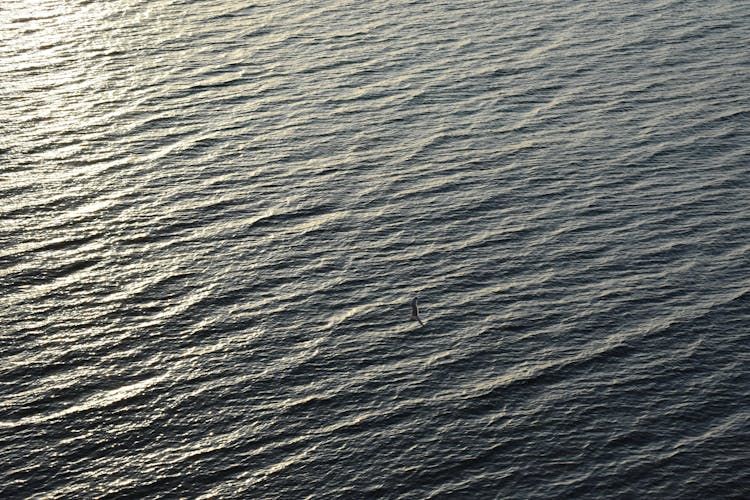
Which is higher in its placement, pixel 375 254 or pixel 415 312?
pixel 375 254

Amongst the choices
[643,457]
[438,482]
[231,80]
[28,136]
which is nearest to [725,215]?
[643,457]

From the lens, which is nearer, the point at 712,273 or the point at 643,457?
the point at 643,457

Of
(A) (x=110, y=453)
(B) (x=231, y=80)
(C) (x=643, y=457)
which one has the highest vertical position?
(B) (x=231, y=80)

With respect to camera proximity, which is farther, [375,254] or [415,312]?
[375,254]

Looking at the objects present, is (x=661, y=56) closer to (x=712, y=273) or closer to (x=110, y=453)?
(x=712, y=273)

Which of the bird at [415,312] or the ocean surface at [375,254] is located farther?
the bird at [415,312]

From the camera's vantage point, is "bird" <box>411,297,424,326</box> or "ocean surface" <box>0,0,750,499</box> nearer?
"ocean surface" <box>0,0,750,499</box>

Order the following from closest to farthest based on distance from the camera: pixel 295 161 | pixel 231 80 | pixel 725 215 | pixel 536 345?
1. pixel 536 345
2. pixel 725 215
3. pixel 295 161
4. pixel 231 80

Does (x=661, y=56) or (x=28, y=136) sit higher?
(x=28, y=136)
